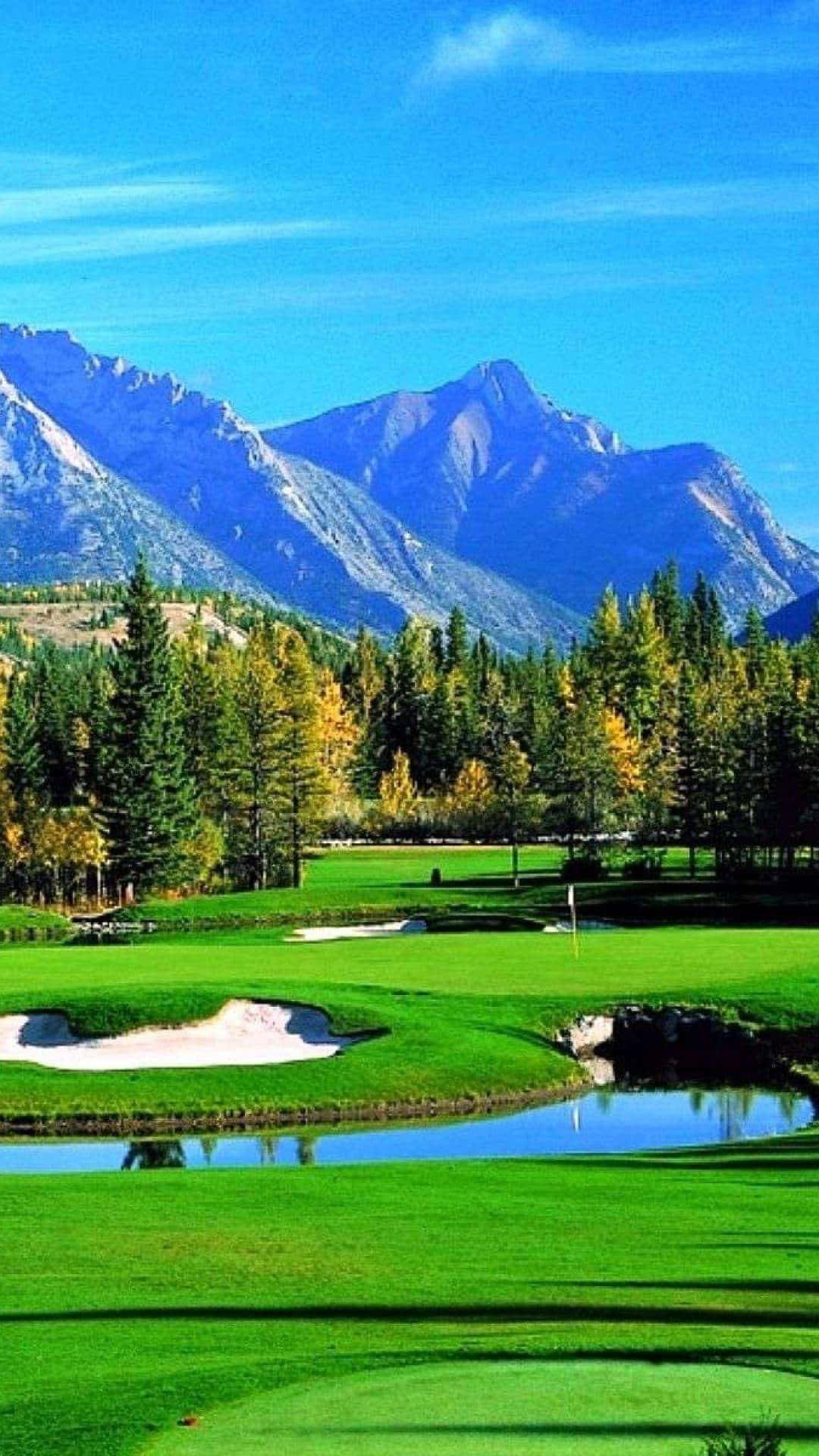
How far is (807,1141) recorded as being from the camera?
33.0 m

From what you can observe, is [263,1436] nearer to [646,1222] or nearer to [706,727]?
[646,1222]

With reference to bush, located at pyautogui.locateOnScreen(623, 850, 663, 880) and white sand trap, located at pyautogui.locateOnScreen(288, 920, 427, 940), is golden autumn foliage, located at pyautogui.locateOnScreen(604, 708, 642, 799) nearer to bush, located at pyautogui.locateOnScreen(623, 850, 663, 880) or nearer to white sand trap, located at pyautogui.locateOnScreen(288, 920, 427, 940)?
bush, located at pyautogui.locateOnScreen(623, 850, 663, 880)

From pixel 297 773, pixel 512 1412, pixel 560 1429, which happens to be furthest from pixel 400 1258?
pixel 297 773

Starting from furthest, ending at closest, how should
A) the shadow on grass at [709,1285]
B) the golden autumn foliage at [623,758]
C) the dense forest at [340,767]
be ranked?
1. the golden autumn foliage at [623,758]
2. the dense forest at [340,767]
3. the shadow on grass at [709,1285]

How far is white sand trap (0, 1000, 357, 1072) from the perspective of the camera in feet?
143

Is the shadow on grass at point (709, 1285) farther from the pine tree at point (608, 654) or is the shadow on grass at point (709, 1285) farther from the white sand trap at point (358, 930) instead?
the pine tree at point (608, 654)

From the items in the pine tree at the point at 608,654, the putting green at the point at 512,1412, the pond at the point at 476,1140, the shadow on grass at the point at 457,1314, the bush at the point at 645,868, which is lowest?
the pond at the point at 476,1140

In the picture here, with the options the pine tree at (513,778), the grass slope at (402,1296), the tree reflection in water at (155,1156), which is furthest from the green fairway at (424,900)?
the grass slope at (402,1296)

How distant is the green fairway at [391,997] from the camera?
40812 millimetres

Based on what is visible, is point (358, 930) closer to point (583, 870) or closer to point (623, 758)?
point (583, 870)

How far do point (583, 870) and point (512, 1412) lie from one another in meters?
90.9

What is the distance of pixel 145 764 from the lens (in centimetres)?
10456

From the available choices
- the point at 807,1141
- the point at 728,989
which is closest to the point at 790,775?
the point at 728,989

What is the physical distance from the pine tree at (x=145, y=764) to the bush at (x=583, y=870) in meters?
20.9
